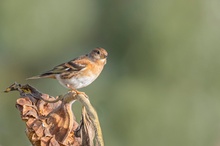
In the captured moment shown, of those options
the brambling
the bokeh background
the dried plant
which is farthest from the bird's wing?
the bokeh background

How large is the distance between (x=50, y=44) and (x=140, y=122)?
2.60 meters

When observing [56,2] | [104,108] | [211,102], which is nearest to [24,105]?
[104,108]

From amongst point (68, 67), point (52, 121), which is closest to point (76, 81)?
point (68, 67)

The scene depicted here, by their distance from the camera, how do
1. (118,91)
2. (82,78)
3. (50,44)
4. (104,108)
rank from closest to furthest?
1. (82,78)
2. (104,108)
3. (118,91)
4. (50,44)

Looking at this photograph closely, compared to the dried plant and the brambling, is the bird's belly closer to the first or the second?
the brambling

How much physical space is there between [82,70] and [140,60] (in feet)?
26.6

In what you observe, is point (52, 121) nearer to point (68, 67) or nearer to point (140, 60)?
point (68, 67)

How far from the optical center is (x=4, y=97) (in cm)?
1041

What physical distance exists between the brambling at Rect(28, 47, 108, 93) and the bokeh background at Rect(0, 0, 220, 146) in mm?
5560

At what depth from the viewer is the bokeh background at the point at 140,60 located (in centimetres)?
1094

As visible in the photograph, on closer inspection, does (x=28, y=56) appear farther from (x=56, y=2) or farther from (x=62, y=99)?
(x=62, y=99)

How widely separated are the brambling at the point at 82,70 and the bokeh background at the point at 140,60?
5.56m

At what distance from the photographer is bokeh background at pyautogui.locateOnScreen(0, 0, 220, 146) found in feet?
35.9

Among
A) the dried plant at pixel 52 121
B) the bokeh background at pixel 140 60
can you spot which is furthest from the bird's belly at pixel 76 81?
the bokeh background at pixel 140 60
